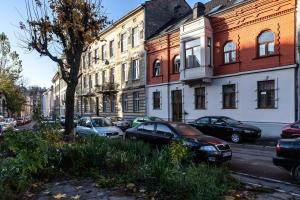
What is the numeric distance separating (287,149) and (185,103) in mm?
19626

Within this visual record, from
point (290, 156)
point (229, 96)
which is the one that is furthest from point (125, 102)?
point (290, 156)

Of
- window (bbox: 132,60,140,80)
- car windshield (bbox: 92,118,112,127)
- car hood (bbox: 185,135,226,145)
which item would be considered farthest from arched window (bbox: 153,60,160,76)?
car hood (bbox: 185,135,226,145)

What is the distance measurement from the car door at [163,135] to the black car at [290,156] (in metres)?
3.70

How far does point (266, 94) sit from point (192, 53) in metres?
7.45

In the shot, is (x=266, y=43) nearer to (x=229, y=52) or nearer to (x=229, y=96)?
(x=229, y=52)

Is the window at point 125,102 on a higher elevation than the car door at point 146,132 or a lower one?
higher

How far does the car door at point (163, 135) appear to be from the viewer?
37.6ft

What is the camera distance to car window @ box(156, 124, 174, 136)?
11.6 m

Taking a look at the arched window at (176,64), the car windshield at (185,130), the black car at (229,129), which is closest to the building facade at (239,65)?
the arched window at (176,64)

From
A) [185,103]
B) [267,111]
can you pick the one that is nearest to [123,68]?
[185,103]

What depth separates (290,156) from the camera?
8523 millimetres

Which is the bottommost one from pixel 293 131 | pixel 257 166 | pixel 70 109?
pixel 257 166

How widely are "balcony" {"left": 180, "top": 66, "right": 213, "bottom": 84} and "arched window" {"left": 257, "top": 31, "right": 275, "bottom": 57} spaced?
166 inches

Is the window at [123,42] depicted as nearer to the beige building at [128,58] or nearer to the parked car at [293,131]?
the beige building at [128,58]
